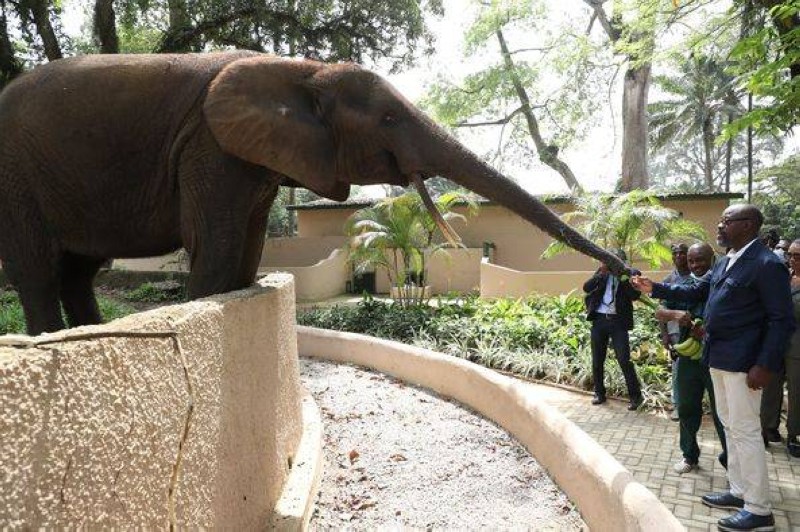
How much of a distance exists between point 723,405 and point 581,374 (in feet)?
11.9

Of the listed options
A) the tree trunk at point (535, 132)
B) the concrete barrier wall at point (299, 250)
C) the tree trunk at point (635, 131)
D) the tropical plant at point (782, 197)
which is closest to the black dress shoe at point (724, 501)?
the tree trunk at point (635, 131)

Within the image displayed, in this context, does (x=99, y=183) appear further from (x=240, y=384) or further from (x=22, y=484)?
(x=22, y=484)

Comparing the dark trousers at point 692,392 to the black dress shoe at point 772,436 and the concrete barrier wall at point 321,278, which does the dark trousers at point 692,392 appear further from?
the concrete barrier wall at point 321,278

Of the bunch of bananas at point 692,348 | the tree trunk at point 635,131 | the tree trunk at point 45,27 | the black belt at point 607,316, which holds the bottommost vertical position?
the black belt at point 607,316

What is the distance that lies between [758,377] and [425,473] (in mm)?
2395

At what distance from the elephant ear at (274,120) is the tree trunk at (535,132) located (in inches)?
805

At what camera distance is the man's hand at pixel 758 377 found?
309 cm

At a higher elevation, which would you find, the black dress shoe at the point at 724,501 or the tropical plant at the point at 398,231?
the tropical plant at the point at 398,231

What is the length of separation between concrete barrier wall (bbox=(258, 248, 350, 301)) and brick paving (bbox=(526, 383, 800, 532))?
33.5 ft

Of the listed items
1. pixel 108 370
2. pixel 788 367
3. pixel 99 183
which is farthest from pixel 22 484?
pixel 788 367

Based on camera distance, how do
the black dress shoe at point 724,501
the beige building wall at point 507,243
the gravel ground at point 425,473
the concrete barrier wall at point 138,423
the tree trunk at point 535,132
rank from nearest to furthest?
the concrete barrier wall at point 138,423 < the black dress shoe at point 724,501 < the gravel ground at point 425,473 < the beige building wall at point 507,243 < the tree trunk at point 535,132

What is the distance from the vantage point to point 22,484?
3.26 feet

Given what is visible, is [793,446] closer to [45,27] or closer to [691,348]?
[691,348]

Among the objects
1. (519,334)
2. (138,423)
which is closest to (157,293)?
(519,334)
